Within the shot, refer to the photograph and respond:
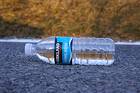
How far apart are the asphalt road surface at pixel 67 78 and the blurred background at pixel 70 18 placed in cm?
668

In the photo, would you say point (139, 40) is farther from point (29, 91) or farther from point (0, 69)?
point (29, 91)

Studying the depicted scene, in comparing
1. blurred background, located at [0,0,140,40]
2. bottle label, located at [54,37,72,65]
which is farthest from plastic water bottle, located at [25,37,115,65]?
blurred background, located at [0,0,140,40]

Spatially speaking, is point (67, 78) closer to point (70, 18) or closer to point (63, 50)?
point (63, 50)

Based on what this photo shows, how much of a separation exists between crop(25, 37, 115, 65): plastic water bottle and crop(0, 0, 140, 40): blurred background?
627cm

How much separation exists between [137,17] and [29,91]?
29.2 ft

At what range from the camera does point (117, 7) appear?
11414 millimetres

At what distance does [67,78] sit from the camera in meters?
3.05

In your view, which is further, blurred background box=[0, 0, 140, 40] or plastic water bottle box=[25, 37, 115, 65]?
blurred background box=[0, 0, 140, 40]

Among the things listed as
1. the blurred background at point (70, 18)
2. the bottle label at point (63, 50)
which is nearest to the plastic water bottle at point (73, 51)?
the bottle label at point (63, 50)

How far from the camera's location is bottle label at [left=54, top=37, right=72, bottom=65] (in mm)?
3633

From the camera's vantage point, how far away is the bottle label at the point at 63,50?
3633mm

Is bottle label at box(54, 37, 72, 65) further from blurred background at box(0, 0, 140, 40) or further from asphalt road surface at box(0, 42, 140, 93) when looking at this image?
blurred background at box(0, 0, 140, 40)

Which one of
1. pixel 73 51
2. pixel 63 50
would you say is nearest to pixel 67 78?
pixel 63 50

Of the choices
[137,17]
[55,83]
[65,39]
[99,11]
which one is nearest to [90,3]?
[99,11]
